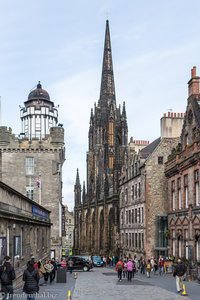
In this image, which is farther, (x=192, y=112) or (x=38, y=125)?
(x=38, y=125)

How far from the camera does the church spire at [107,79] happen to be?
12125 centimetres

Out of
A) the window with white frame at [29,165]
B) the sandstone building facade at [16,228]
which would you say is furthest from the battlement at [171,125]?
the sandstone building facade at [16,228]

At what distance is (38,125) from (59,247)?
45.9 feet

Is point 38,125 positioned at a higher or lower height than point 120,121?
lower

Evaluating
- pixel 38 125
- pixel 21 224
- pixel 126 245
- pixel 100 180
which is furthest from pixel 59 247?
pixel 100 180

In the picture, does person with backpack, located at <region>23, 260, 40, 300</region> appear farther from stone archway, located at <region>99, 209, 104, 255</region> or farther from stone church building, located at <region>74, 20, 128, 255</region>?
stone archway, located at <region>99, 209, 104, 255</region>

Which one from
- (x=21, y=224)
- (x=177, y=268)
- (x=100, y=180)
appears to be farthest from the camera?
(x=100, y=180)

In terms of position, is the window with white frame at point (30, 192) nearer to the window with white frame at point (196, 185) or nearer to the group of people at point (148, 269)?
the group of people at point (148, 269)

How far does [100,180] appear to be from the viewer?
103750mm

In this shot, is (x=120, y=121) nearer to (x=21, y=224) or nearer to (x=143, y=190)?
(x=143, y=190)

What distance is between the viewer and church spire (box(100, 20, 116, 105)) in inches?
4774

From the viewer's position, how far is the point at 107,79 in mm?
122500

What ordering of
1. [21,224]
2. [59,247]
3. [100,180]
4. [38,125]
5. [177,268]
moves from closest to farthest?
[177,268] < [21,224] < [59,247] < [38,125] < [100,180]

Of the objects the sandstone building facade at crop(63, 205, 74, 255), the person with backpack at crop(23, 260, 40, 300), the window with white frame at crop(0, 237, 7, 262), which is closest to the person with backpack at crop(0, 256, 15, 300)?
the person with backpack at crop(23, 260, 40, 300)
